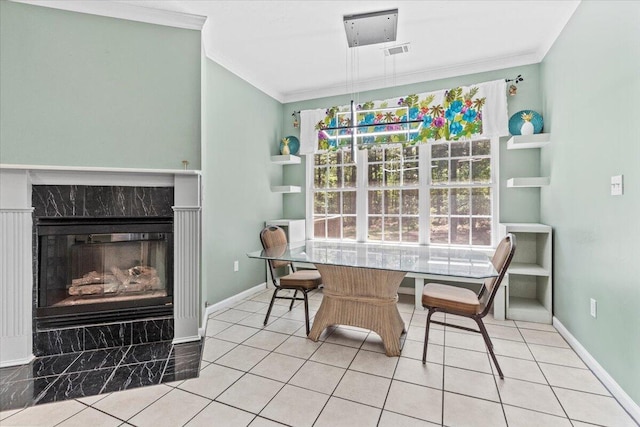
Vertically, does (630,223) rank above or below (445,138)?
below

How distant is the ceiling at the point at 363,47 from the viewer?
2.37m

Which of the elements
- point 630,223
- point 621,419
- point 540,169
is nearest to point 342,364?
point 621,419

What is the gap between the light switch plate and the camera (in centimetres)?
172

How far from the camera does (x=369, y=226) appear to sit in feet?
13.1

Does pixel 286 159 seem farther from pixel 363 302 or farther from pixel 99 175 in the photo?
pixel 363 302

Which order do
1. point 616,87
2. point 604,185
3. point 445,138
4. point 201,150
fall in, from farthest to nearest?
point 445,138
point 201,150
point 604,185
point 616,87

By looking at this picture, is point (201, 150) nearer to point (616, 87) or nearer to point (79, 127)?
point (79, 127)

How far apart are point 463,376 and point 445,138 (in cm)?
255

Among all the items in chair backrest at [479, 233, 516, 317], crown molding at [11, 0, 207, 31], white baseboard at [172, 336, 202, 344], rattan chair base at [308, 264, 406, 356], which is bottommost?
white baseboard at [172, 336, 202, 344]

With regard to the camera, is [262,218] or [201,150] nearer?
[201,150]

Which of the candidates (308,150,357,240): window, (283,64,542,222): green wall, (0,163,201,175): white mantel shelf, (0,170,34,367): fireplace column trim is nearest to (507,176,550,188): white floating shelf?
(283,64,542,222): green wall

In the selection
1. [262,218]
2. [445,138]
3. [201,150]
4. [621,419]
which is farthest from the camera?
[262,218]

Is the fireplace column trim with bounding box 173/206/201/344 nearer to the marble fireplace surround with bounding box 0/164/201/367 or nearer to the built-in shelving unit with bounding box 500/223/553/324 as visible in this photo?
the marble fireplace surround with bounding box 0/164/201/367

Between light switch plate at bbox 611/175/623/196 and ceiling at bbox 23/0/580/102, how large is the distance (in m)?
1.54
